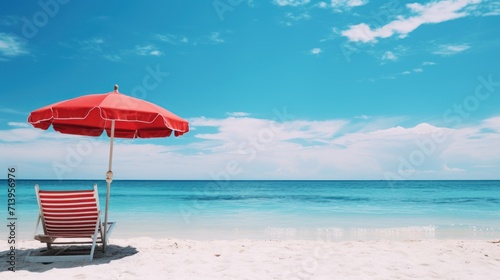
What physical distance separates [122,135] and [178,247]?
6.87ft

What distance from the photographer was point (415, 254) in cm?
532

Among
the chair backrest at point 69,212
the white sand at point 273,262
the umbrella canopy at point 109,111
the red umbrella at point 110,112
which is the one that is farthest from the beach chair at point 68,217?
the umbrella canopy at point 109,111

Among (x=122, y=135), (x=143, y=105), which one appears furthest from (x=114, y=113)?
(x=122, y=135)

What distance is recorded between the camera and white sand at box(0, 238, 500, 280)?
164 inches

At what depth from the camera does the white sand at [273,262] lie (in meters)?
4.18

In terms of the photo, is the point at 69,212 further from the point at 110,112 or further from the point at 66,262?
the point at 110,112

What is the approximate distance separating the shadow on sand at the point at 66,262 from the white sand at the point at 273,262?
0.04 ft

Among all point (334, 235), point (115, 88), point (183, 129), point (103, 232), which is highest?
point (115, 88)

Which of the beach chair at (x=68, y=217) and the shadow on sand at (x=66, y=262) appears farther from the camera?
the beach chair at (x=68, y=217)

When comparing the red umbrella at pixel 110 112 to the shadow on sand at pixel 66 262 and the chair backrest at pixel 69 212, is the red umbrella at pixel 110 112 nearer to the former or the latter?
the chair backrest at pixel 69 212

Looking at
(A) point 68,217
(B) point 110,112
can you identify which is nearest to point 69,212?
(A) point 68,217

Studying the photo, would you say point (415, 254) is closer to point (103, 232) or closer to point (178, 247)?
point (178, 247)

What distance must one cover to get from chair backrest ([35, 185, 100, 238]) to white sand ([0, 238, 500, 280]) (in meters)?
0.41

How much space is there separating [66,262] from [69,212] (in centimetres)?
61
